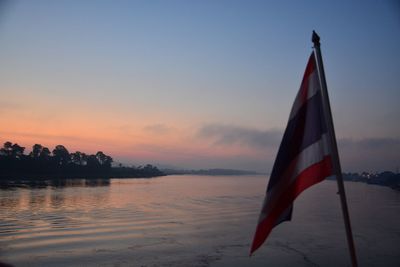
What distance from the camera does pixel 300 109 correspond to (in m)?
4.23

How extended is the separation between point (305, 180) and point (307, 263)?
1064 centimetres

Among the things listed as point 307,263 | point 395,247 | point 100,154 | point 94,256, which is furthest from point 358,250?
point 100,154

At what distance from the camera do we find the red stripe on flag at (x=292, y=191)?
399 cm

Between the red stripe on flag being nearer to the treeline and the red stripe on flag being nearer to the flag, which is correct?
the flag

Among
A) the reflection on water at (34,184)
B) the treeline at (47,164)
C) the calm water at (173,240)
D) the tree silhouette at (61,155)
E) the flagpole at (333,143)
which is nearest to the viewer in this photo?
the flagpole at (333,143)

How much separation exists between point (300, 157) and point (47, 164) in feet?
352

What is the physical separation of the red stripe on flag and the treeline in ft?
288

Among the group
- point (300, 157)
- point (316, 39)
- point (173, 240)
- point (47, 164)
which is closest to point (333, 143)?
point (300, 157)

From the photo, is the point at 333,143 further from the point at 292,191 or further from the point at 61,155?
the point at 61,155

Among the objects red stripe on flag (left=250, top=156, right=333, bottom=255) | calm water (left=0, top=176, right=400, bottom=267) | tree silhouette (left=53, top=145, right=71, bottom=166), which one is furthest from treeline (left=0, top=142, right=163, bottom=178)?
red stripe on flag (left=250, top=156, right=333, bottom=255)

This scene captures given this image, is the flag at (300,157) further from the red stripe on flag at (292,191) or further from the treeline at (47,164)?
the treeline at (47,164)

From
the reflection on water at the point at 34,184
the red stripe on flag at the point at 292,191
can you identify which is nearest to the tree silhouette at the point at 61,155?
the reflection on water at the point at 34,184

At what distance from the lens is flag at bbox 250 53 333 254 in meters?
4.04

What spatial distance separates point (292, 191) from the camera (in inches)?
163
